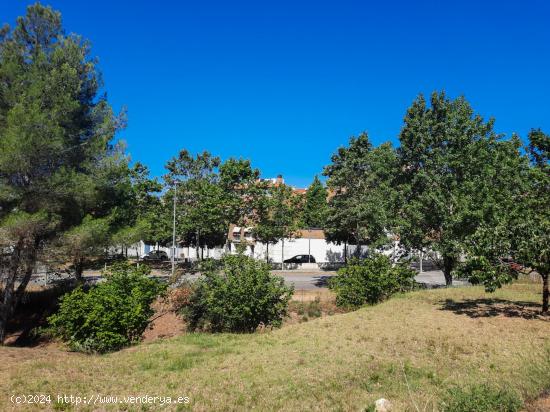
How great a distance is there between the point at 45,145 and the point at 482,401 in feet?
45.0

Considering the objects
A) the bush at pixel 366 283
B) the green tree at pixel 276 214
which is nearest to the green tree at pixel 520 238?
the bush at pixel 366 283

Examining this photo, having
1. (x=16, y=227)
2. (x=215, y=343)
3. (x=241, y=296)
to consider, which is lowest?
(x=215, y=343)

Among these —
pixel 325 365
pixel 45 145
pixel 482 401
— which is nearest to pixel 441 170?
pixel 325 365

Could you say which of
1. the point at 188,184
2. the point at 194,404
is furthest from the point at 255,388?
the point at 188,184

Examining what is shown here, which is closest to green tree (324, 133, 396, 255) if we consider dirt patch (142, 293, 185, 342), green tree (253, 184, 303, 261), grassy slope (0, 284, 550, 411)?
green tree (253, 184, 303, 261)

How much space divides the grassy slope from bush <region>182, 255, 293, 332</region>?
109cm

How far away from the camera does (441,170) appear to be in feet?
61.9

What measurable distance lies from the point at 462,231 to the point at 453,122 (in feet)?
16.7

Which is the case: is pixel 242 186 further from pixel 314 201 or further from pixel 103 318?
pixel 103 318

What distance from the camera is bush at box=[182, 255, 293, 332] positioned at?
1340cm

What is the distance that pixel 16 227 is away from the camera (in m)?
13.0

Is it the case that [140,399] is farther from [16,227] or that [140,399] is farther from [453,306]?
[453,306]

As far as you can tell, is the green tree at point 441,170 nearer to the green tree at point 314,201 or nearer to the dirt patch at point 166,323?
the dirt patch at point 166,323

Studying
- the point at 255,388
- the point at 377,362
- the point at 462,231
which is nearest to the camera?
the point at 255,388
